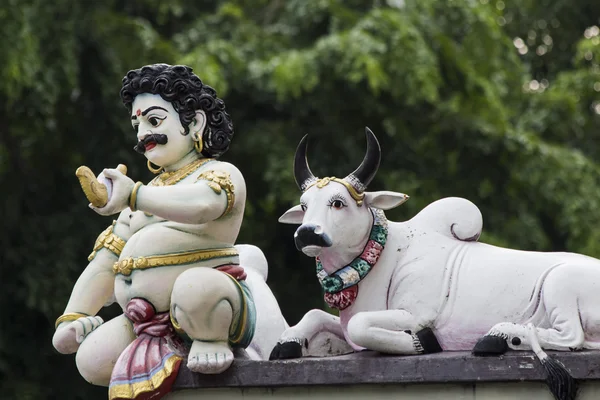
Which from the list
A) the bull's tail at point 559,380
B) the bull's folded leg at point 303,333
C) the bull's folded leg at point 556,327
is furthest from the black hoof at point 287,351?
the bull's tail at point 559,380

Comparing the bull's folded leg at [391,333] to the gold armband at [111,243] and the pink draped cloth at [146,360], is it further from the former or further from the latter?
the gold armband at [111,243]

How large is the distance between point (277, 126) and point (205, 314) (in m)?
6.16

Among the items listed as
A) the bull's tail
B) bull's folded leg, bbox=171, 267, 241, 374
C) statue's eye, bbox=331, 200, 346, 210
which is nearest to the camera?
the bull's tail

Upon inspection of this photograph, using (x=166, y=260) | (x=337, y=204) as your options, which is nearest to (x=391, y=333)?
(x=337, y=204)

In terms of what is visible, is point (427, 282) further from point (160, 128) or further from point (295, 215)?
point (160, 128)

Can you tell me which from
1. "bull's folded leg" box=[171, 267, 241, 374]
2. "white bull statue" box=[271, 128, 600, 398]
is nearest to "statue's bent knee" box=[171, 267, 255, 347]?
"bull's folded leg" box=[171, 267, 241, 374]

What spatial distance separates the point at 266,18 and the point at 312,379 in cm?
813

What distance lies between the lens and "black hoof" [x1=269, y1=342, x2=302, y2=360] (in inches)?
193

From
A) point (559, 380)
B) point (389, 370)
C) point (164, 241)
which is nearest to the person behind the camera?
point (559, 380)

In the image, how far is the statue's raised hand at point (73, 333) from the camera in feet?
16.5

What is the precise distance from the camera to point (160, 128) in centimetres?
511

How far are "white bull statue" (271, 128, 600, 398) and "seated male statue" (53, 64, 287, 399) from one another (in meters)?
0.29

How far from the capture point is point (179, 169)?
5121mm

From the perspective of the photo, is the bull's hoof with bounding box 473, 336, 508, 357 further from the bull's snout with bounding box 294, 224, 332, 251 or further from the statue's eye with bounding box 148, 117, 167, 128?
the statue's eye with bounding box 148, 117, 167, 128
